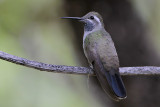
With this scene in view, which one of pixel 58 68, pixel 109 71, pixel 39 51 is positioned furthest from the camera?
pixel 39 51

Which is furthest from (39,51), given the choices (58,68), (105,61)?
(58,68)

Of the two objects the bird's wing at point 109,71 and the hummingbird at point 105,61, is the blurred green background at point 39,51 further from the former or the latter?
the bird's wing at point 109,71

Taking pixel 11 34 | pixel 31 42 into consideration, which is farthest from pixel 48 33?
pixel 11 34

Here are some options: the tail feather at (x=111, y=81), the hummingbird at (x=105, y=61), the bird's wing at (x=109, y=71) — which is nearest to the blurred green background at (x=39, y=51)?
the hummingbird at (x=105, y=61)

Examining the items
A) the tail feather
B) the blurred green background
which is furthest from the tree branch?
the blurred green background

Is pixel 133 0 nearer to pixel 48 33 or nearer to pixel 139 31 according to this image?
pixel 139 31

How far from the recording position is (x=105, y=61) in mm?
3814

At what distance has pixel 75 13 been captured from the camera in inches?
207

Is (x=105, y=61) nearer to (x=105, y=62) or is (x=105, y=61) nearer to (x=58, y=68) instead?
(x=105, y=62)

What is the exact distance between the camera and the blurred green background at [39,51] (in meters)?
6.28

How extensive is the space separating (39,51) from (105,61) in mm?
3273

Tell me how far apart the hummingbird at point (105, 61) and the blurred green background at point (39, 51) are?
191cm

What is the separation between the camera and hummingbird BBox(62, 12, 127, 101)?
3535mm

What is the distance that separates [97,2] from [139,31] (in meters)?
0.78
